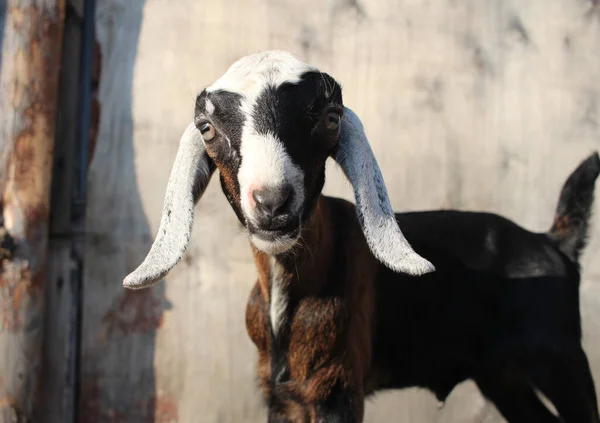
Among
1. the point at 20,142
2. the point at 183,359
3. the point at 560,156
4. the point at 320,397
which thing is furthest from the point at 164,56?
the point at 560,156

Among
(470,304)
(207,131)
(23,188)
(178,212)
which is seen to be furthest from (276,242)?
(23,188)

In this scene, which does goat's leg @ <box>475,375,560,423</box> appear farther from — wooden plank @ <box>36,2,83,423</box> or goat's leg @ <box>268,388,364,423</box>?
wooden plank @ <box>36,2,83,423</box>

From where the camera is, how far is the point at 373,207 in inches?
95.3

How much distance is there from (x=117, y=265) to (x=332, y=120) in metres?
2.05

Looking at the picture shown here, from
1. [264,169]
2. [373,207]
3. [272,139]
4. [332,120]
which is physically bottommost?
[373,207]

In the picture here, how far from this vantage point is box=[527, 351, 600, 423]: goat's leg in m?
3.23

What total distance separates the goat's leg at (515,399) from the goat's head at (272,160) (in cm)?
152

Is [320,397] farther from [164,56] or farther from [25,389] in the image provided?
[164,56]

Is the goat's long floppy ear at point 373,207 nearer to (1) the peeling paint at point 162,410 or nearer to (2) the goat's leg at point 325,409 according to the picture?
(2) the goat's leg at point 325,409

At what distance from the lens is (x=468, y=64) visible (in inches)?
173

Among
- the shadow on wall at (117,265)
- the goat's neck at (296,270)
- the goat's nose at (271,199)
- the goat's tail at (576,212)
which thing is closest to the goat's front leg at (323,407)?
the goat's neck at (296,270)

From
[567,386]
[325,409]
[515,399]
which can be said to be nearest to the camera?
[325,409]

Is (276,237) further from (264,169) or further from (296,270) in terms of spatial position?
(296,270)

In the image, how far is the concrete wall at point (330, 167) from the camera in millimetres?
3891
